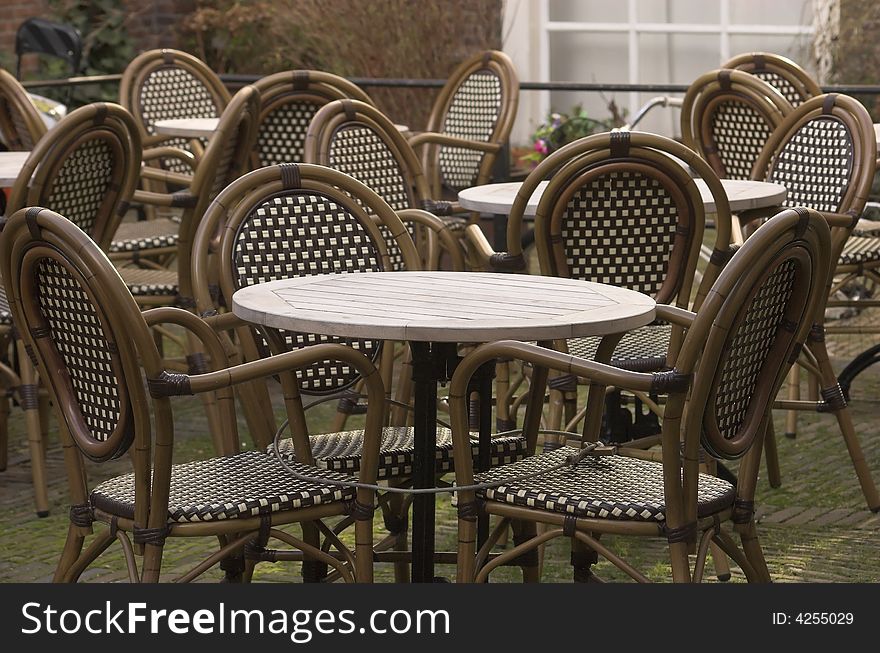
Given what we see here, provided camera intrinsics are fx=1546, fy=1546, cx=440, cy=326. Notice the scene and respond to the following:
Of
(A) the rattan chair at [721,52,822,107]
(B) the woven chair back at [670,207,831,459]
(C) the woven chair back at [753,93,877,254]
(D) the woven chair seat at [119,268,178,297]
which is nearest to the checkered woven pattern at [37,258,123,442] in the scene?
(B) the woven chair back at [670,207,831,459]

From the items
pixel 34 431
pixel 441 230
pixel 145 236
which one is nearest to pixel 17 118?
pixel 145 236

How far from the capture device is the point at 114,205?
4113 millimetres

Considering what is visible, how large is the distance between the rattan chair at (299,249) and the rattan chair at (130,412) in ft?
1.34

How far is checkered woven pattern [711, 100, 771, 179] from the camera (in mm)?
5160

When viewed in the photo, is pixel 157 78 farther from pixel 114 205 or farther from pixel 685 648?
pixel 685 648

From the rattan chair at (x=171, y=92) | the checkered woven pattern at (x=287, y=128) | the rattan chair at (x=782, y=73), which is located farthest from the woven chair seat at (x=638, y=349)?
the rattan chair at (x=171, y=92)

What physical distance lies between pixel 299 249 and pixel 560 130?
17.6ft

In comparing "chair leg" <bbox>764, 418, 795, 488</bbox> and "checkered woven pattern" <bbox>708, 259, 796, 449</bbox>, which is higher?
"checkered woven pattern" <bbox>708, 259, 796, 449</bbox>

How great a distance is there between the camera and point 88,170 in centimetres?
401

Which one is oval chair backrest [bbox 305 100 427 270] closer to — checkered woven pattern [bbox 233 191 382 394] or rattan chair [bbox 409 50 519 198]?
checkered woven pattern [bbox 233 191 382 394]

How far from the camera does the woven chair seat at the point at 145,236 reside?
16.4 ft

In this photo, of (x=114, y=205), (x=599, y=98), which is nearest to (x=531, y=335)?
(x=114, y=205)

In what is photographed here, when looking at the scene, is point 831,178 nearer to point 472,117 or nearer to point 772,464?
point 772,464

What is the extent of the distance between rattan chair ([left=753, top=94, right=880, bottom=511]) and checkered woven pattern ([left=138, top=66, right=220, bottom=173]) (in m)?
2.77
